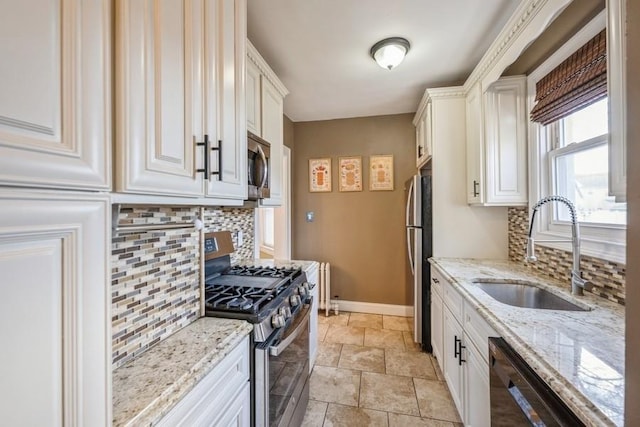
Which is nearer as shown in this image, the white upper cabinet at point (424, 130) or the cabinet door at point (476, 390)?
the cabinet door at point (476, 390)

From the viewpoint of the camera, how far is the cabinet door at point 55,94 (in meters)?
0.42

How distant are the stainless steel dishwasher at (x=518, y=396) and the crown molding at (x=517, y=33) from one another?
5.05 ft

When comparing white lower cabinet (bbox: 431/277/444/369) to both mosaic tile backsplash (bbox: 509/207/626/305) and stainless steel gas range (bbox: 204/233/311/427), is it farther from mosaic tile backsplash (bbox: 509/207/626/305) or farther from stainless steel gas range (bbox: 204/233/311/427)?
stainless steel gas range (bbox: 204/233/311/427)

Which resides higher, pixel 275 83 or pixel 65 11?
pixel 275 83

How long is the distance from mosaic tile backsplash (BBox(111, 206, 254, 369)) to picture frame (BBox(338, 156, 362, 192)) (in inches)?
96.7

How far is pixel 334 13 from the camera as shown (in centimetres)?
170

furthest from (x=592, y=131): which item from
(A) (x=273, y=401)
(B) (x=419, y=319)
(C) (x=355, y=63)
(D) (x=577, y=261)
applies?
(A) (x=273, y=401)

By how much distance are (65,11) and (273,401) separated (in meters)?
1.48

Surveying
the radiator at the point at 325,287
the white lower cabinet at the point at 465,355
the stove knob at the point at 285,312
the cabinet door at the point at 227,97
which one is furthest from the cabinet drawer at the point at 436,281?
the cabinet door at the point at 227,97

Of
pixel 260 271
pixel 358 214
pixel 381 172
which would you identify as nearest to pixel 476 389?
pixel 260 271

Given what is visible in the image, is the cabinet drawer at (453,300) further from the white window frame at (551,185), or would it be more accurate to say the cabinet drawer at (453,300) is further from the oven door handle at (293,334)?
the oven door handle at (293,334)

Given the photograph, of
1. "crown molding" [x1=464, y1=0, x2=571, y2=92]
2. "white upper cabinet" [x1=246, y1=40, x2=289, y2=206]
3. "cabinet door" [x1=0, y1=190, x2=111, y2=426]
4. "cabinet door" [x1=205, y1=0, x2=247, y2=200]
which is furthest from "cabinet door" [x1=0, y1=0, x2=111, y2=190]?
"crown molding" [x1=464, y1=0, x2=571, y2=92]

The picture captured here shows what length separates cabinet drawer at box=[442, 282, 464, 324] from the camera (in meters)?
1.69

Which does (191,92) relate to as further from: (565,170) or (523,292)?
(565,170)
